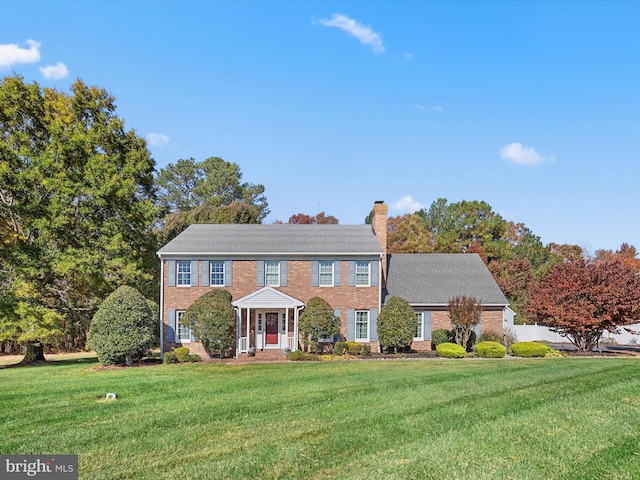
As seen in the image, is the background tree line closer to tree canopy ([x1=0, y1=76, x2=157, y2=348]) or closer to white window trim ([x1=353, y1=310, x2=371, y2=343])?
tree canopy ([x1=0, y1=76, x2=157, y2=348])

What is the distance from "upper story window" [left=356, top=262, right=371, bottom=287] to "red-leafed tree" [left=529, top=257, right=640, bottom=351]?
790 centimetres

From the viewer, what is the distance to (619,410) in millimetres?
8812

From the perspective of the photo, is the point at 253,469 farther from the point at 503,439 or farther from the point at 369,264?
the point at 369,264

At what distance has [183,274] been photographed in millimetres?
24078

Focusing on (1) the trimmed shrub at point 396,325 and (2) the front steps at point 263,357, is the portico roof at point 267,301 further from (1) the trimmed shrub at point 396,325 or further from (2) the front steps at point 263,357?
(1) the trimmed shrub at point 396,325

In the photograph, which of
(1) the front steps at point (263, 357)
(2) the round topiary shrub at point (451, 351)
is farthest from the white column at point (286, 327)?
(2) the round topiary shrub at point (451, 351)

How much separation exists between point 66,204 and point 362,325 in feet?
50.9

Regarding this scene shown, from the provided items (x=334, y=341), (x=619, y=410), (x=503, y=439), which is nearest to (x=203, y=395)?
(x=503, y=439)

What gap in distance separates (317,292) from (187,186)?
37.2 metres

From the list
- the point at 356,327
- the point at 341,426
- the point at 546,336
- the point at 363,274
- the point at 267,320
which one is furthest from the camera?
the point at 546,336

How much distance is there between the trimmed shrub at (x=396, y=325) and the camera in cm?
2233

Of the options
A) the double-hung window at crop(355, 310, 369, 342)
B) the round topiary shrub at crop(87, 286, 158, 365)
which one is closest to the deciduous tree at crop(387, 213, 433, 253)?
the double-hung window at crop(355, 310, 369, 342)

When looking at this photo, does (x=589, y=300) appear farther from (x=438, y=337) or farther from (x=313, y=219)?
(x=313, y=219)

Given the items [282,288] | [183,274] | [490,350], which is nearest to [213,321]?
[183,274]
